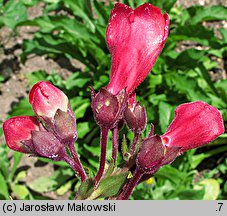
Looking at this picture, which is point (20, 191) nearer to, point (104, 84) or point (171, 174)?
point (104, 84)

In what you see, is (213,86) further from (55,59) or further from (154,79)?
(55,59)

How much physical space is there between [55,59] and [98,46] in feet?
2.36

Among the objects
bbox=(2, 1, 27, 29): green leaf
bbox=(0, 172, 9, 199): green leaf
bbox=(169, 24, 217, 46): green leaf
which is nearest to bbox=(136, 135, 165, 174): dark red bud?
bbox=(169, 24, 217, 46): green leaf

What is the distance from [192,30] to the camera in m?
3.58

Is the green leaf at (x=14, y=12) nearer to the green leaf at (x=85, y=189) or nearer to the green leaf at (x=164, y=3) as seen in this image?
the green leaf at (x=164, y=3)

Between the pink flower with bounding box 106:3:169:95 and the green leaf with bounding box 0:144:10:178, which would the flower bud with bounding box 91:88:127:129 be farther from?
the green leaf with bounding box 0:144:10:178

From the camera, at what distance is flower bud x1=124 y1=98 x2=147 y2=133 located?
5.88 ft

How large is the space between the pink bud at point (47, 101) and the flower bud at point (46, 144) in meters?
0.07

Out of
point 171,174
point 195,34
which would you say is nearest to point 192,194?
point 171,174

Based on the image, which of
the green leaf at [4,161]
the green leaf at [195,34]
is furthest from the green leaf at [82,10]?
the green leaf at [4,161]

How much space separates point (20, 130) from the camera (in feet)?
5.97

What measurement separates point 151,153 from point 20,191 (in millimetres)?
2340

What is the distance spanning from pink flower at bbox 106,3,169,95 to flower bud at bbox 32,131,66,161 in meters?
0.27
